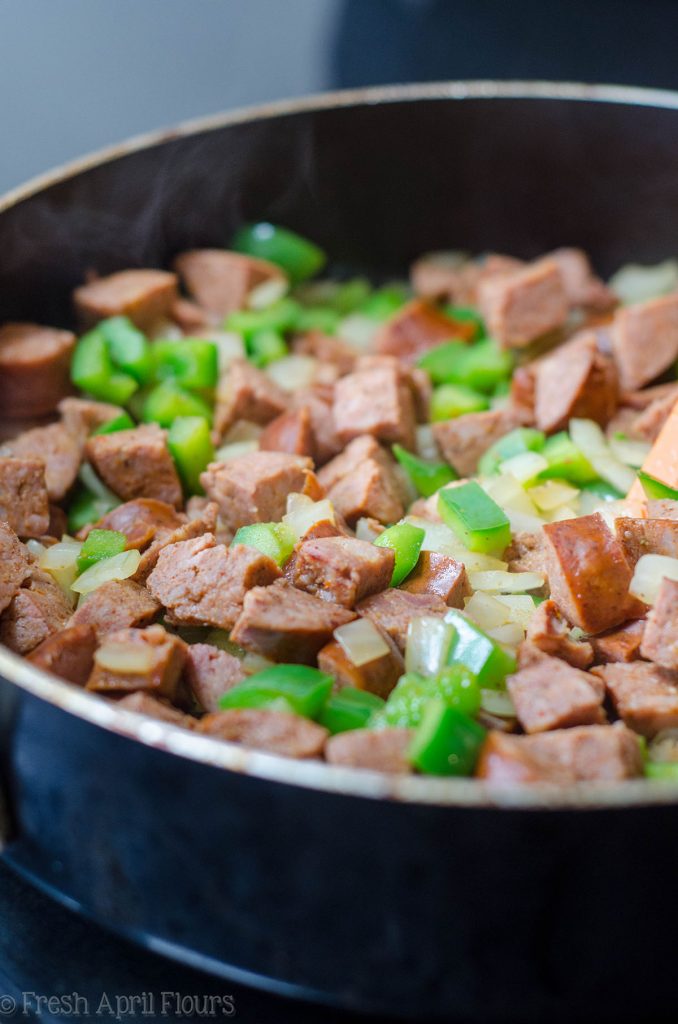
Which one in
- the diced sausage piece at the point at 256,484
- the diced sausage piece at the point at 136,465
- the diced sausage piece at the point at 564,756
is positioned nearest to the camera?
the diced sausage piece at the point at 564,756

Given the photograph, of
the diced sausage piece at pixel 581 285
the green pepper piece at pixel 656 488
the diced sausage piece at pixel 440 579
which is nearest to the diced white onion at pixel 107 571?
the diced sausage piece at pixel 440 579

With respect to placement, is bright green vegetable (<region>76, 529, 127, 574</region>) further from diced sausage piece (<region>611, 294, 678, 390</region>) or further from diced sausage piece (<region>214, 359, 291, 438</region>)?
diced sausage piece (<region>611, 294, 678, 390</region>)

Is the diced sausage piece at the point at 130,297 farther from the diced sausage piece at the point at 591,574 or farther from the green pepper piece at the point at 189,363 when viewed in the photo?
the diced sausage piece at the point at 591,574

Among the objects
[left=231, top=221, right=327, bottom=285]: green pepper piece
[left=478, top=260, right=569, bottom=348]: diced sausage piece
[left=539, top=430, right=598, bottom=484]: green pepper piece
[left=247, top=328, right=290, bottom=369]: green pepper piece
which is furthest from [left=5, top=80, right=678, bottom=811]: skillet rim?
[left=231, top=221, right=327, bottom=285]: green pepper piece

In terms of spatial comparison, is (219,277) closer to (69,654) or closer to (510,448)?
(510,448)

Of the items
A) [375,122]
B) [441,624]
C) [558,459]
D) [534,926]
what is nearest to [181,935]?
[534,926]
